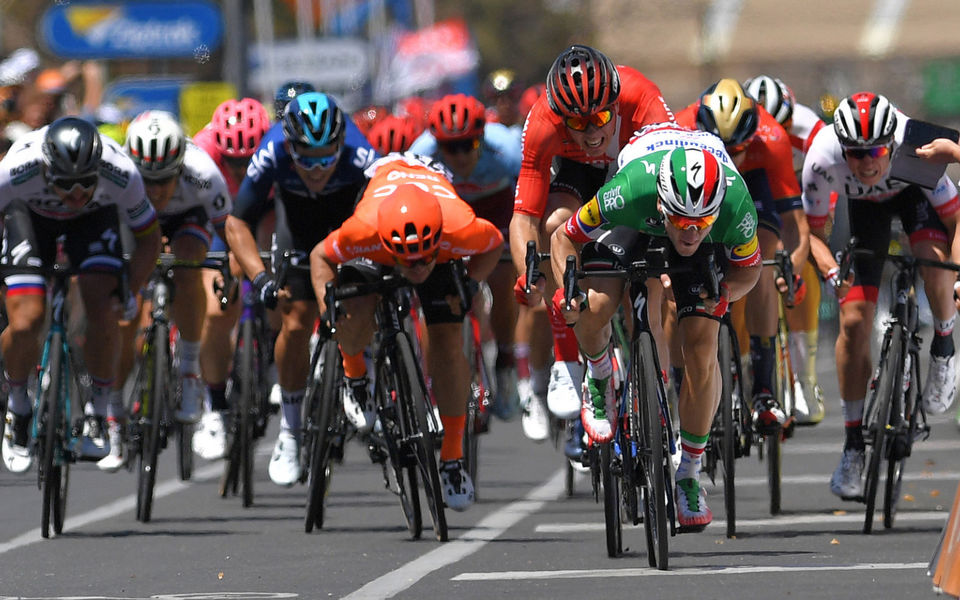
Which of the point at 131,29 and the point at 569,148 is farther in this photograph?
the point at 131,29

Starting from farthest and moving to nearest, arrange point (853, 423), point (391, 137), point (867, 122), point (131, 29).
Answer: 1. point (131, 29)
2. point (391, 137)
3. point (853, 423)
4. point (867, 122)

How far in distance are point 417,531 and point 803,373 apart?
3665mm

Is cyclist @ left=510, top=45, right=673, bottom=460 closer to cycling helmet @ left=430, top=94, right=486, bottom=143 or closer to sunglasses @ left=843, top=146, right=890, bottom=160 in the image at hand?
sunglasses @ left=843, top=146, right=890, bottom=160

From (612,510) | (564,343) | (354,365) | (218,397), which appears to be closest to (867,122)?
(564,343)

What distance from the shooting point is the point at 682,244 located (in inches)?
363

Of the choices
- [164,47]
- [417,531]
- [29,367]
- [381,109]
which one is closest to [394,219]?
[417,531]

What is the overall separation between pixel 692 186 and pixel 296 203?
13.0ft

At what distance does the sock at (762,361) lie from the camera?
38.5 ft

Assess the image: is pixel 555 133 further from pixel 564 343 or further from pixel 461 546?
pixel 461 546

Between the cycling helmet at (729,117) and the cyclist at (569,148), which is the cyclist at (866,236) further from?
the cyclist at (569,148)

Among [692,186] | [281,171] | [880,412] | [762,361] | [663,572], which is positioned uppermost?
[281,171]

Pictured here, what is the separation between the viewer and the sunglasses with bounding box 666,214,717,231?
9.05m

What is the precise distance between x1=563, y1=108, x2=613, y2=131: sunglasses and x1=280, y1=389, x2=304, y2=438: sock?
2.66 metres

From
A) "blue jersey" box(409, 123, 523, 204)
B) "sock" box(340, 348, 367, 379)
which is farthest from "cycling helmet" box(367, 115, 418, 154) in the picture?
"sock" box(340, 348, 367, 379)
